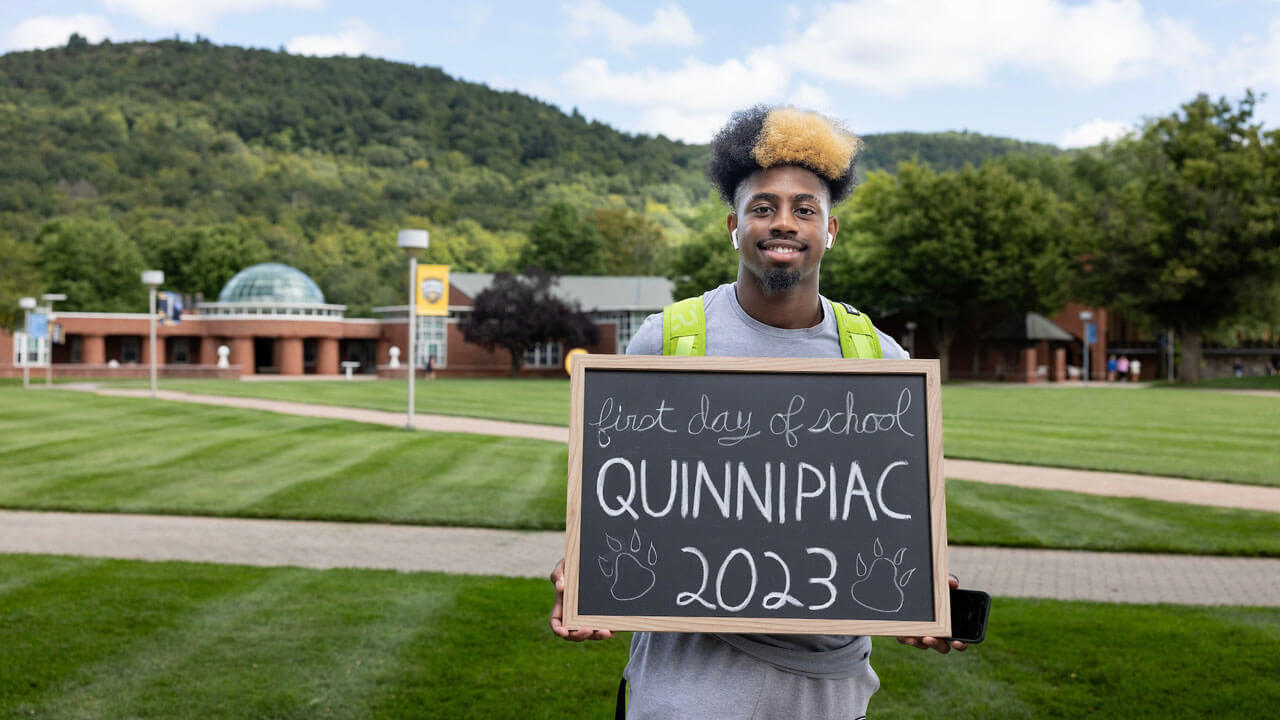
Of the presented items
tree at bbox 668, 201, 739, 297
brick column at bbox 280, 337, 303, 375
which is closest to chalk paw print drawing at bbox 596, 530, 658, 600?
tree at bbox 668, 201, 739, 297

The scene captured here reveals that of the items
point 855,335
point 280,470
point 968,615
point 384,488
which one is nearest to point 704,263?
point 280,470

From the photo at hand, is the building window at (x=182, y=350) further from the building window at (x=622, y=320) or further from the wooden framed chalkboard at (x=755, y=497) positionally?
the wooden framed chalkboard at (x=755, y=497)

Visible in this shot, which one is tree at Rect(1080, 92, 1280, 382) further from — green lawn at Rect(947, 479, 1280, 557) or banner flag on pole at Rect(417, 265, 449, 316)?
green lawn at Rect(947, 479, 1280, 557)

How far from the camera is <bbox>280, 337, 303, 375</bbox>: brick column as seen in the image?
68.4 metres

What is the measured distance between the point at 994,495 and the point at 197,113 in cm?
14134

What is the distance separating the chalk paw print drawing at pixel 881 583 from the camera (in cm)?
262

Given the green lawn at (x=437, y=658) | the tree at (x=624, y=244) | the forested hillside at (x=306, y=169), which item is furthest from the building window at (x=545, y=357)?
the green lawn at (x=437, y=658)

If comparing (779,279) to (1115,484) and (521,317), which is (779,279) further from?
(521,317)

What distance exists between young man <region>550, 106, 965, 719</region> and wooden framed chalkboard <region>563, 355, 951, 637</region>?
0.40 ft

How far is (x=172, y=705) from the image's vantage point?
218 inches

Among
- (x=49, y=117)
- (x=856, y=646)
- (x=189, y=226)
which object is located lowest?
(x=856, y=646)

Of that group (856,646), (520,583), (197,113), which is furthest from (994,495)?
(197,113)

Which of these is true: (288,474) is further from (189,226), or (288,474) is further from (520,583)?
(189,226)

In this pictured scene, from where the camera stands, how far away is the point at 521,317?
62.5 metres
